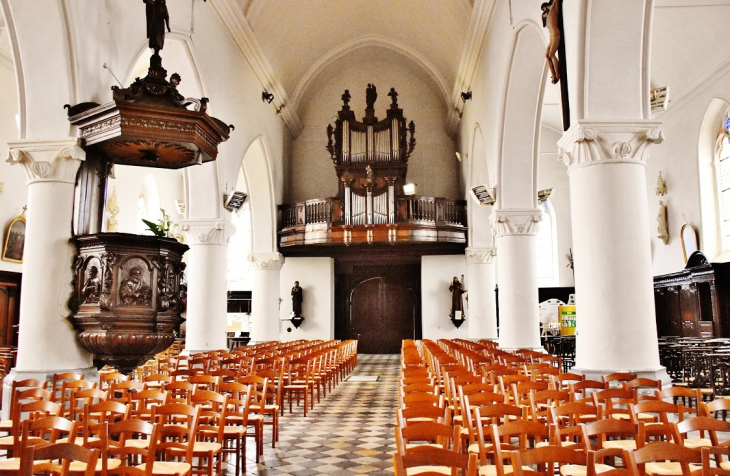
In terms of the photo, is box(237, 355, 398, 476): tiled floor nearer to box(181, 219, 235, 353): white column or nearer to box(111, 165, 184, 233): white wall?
box(181, 219, 235, 353): white column

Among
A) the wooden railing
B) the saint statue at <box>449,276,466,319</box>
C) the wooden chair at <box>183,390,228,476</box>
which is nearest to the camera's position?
the wooden chair at <box>183,390,228,476</box>

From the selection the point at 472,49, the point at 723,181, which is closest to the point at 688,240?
the point at 723,181

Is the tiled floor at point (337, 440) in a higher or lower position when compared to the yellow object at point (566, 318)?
lower

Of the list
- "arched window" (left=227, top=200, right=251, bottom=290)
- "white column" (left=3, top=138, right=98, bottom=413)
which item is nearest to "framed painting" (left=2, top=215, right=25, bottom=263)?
"white column" (left=3, top=138, right=98, bottom=413)

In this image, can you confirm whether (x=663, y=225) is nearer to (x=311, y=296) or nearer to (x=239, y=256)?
(x=311, y=296)

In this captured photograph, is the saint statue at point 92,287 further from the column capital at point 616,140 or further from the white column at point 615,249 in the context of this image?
the column capital at point 616,140

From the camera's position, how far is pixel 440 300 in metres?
22.4

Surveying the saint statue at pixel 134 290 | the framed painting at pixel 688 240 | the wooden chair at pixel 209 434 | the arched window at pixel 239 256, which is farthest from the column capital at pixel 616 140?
the arched window at pixel 239 256

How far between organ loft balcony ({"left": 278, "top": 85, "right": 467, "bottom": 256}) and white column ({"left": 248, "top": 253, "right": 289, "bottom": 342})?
86cm

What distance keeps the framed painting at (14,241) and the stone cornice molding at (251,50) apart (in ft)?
23.8

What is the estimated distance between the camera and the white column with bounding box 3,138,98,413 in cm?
768

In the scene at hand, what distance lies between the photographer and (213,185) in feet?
45.1

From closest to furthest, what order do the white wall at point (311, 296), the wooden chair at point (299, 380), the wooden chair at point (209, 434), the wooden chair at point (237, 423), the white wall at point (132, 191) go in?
the wooden chair at point (209, 434), the wooden chair at point (237, 423), the wooden chair at point (299, 380), the white wall at point (132, 191), the white wall at point (311, 296)

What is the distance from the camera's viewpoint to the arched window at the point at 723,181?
16.5 m
